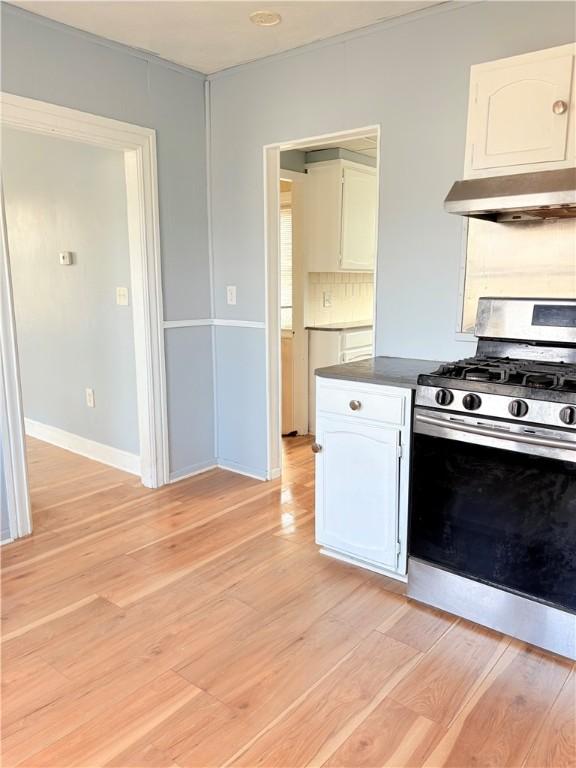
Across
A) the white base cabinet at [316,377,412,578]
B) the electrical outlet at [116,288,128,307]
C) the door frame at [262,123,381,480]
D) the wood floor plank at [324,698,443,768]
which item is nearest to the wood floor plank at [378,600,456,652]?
the white base cabinet at [316,377,412,578]

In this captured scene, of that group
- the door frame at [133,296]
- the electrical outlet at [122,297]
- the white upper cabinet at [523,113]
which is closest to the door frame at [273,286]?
the door frame at [133,296]

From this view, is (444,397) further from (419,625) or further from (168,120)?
(168,120)

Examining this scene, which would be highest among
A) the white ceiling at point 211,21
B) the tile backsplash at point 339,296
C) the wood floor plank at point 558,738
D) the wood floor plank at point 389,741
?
the white ceiling at point 211,21

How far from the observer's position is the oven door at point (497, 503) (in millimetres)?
1923

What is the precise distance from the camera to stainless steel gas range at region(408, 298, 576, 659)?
192 centimetres

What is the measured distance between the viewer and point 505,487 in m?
2.04

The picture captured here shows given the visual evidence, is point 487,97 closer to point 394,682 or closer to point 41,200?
point 394,682

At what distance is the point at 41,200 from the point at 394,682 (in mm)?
3847

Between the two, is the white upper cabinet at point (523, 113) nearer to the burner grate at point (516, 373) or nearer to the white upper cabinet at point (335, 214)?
the burner grate at point (516, 373)

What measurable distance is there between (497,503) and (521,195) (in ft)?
3.75

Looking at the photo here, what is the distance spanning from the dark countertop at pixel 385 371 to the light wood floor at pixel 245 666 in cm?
91

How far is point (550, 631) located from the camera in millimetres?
2014

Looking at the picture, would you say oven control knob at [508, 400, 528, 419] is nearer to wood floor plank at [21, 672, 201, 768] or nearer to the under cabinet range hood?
the under cabinet range hood

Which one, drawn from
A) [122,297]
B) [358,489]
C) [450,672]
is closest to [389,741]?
[450,672]
